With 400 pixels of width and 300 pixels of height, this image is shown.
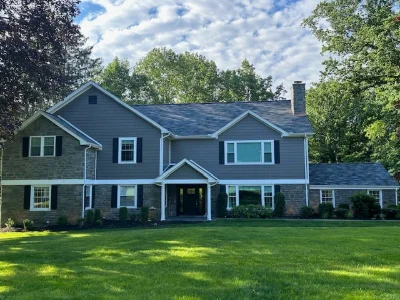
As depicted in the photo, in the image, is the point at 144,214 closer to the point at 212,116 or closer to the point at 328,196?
the point at 212,116

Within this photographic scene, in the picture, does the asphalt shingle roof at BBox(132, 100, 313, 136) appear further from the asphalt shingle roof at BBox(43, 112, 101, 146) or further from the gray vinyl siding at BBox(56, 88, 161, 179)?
the asphalt shingle roof at BBox(43, 112, 101, 146)

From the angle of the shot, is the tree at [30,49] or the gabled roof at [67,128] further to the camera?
the gabled roof at [67,128]

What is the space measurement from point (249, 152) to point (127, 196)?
759 cm

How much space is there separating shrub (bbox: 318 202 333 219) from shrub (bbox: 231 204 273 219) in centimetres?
283

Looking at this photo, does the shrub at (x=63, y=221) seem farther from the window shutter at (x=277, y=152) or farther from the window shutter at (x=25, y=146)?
the window shutter at (x=277, y=152)

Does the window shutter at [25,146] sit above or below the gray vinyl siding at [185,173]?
above

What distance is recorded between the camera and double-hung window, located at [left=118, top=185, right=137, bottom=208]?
2220 centimetres

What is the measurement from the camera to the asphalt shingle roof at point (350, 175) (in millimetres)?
23828

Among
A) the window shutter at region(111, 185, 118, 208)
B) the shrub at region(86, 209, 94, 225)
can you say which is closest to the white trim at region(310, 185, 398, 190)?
the window shutter at region(111, 185, 118, 208)

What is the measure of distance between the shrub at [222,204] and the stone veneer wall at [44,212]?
25.1ft

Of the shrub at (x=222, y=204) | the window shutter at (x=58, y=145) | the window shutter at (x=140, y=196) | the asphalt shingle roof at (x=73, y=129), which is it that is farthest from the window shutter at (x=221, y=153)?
the window shutter at (x=58, y=145)

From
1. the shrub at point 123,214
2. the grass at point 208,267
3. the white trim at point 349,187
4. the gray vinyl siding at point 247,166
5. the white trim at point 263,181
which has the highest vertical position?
the gray vinyl siding at point 247,166

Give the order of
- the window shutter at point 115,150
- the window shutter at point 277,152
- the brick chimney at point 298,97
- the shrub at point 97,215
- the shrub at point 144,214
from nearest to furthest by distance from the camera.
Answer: the shrub at point 97,215, the shrub at point 144,214, the window shutter at point 115,150, the window shutter at point 277,152, the brick chimney at point 298,97

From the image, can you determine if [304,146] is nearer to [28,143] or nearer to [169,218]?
[169,218]
